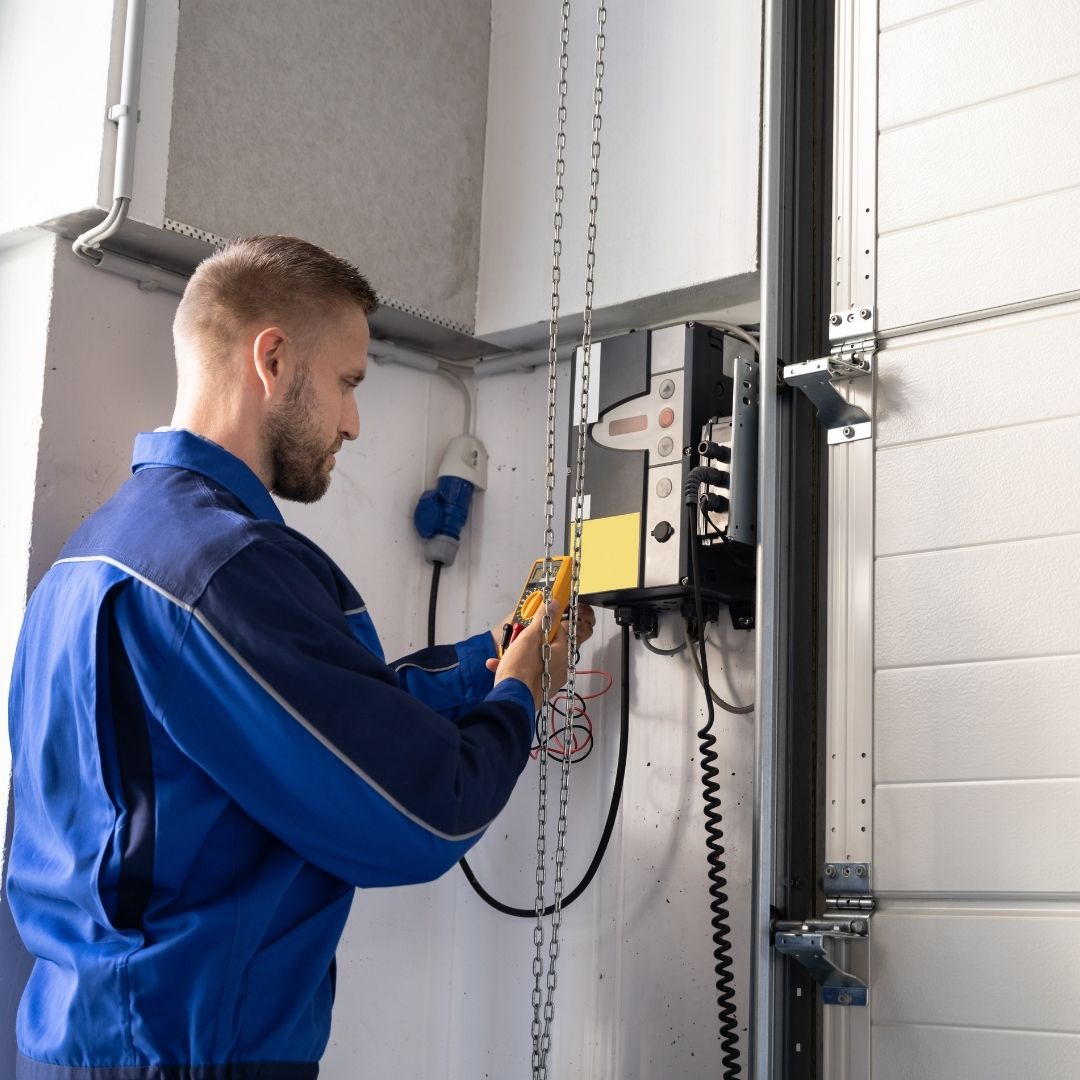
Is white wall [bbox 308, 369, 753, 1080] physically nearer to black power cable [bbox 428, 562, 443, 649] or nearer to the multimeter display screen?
black power cable [bbox 428, 562, 443, 649]

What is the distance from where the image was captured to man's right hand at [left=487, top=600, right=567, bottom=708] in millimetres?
2123

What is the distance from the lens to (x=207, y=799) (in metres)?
1.73

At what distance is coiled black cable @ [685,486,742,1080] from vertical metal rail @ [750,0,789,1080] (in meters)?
0.14

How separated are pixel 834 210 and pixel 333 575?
1.14 meters

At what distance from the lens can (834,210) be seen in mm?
2449

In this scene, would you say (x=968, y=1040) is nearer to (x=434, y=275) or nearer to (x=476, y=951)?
(x=476, y=951)

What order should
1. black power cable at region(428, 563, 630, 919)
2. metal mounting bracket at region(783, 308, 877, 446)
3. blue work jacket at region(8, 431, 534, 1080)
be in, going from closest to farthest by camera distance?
blue work jacket at region(8, 431, 534, 1080), metal mounting bracket at region(783, 308, 877, 446), black power cable at region(428, 563, 630, 919)

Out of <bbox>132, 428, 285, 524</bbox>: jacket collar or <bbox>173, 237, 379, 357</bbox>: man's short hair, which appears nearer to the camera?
<bbox>132, 428, 285, 524</bbox>: jacket collar

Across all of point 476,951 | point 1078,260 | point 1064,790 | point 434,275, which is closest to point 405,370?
point 434,275

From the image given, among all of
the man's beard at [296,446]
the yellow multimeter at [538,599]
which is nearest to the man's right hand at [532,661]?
the yellow multimeter at [538,599]

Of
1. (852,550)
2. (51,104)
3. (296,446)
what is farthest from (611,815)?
(51,104)

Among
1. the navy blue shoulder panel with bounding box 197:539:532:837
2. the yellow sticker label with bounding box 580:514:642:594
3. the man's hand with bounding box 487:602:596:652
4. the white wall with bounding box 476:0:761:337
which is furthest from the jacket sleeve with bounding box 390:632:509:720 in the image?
the white wall with bounding box 476:0:761:337

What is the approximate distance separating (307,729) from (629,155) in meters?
1.64

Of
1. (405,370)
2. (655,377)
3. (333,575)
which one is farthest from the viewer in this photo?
(405,370)
